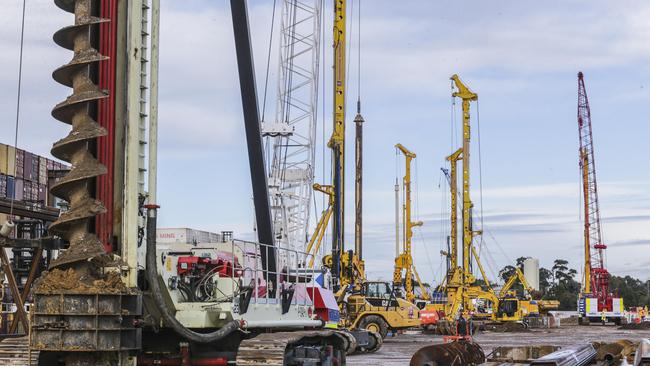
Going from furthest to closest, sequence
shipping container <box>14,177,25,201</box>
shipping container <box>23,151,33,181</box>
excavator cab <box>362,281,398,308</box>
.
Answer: excavator cab <box>362,281,398,308</box> → shipping container <box>23,151,33,181</box> → shipping container <box>14,177,25,201</box>

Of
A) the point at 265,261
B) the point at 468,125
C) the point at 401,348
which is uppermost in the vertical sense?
the point at 468,125

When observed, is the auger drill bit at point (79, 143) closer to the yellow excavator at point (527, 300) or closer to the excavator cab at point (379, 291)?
the excavator cab at point (379, 291)

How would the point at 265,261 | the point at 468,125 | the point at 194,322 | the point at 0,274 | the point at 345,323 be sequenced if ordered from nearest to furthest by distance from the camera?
the point at 194,322 < the point at 265,261 < the point at 0,274 < the point at 345,323 < the point at 468,125

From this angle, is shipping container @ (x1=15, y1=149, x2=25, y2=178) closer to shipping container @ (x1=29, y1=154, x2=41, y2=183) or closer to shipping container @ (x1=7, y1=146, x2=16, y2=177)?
shipping container @ (x1=7, y1=146, x2=16, y2=177)

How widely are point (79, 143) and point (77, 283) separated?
1.61m

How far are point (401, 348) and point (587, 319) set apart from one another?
48990 mm

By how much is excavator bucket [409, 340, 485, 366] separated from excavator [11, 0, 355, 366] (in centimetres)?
595

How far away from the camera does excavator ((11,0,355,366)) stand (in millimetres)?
10188

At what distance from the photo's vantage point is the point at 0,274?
923 inches

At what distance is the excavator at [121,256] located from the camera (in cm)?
1019

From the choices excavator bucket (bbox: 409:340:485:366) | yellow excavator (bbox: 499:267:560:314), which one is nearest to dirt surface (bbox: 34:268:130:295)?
excavator bucket (bbox: 409:340:485:366)

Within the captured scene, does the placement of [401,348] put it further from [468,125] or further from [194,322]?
[468,125]

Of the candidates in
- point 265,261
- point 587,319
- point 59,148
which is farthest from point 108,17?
point 587,319

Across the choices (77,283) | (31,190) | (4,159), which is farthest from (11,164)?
(77,283)
